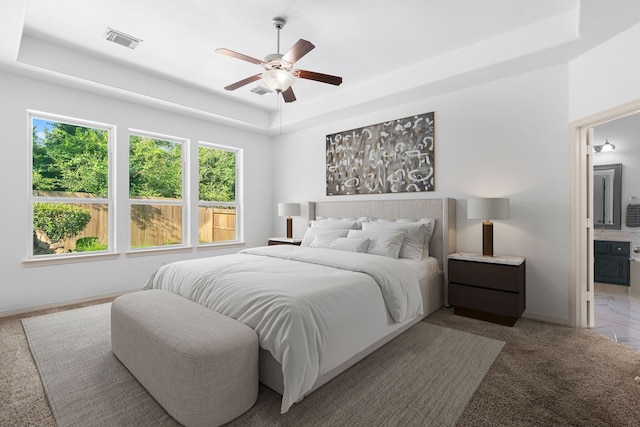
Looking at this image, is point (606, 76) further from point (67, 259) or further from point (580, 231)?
point (67, 259)

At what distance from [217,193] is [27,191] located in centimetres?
239

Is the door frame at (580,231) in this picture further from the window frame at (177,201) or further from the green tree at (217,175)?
the window frame at (177,201)

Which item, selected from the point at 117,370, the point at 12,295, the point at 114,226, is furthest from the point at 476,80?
the point at 12,295

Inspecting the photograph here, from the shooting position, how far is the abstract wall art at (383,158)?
4.01 meters

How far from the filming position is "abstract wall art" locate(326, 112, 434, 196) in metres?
4.01

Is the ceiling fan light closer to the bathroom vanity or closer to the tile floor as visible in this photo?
the tile floor

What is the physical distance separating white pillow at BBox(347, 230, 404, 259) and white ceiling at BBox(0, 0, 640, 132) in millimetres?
1762

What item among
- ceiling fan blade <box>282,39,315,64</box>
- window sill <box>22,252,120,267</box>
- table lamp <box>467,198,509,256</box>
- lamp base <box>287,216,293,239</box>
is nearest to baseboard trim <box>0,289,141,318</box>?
window sill <box>22,252,120,267</box>

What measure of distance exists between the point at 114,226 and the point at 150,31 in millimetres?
2500

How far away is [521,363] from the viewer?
2.32 m

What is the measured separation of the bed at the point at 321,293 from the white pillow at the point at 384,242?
13mm

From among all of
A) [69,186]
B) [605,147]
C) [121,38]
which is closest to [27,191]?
[69,186]

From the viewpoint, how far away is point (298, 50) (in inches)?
97.0

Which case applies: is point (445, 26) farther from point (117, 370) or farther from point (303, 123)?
point (117, 370)
